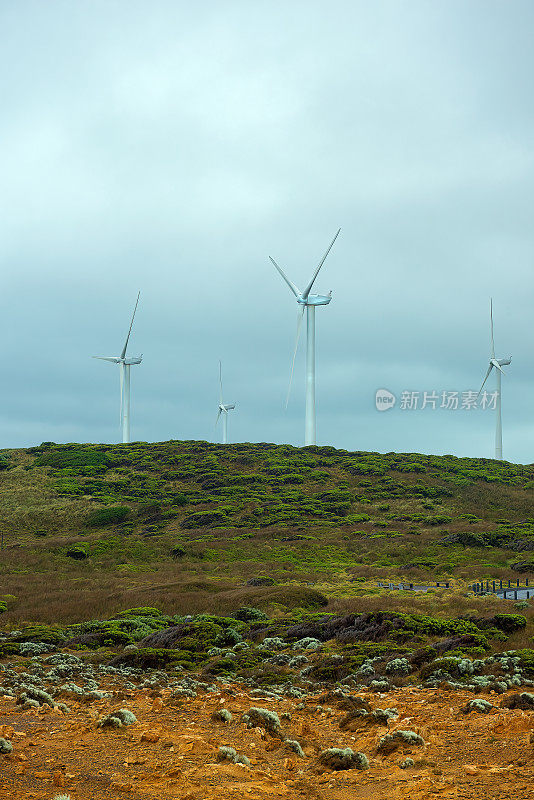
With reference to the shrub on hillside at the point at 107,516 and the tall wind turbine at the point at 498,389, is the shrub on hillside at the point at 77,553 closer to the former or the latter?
the shrub on hillside at the point at 107,516

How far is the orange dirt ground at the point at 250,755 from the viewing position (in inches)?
376

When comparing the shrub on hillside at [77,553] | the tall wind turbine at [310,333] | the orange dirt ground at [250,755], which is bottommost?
the shrub on hillside at [77,553]

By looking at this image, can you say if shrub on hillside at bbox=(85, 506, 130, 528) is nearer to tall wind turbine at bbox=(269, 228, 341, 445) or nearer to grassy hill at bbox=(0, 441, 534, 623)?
grassy hill at bbox=(0, 441, 534, 623)

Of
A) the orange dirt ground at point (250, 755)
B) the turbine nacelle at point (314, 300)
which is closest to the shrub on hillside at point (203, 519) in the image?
the turbine nacelle at point (314, 300)

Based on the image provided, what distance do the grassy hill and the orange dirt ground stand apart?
1595cm

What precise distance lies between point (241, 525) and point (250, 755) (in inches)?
2281

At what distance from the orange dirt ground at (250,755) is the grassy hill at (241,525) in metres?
15.9

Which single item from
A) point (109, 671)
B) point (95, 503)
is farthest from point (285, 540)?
point (109, 671)

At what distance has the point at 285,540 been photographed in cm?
6022

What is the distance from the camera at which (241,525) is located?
226 feet

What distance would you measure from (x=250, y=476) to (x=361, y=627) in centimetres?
6805

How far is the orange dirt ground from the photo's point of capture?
31.3 feet

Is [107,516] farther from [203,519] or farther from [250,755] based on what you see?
[250,755]

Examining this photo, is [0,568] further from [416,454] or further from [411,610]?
[416,454]
